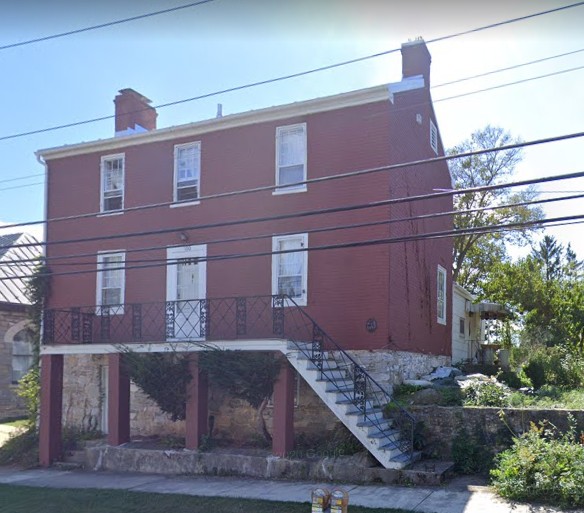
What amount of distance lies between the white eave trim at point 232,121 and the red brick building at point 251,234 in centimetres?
3

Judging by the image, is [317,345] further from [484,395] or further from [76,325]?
[76,325]

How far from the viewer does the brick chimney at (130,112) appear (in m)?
20.6

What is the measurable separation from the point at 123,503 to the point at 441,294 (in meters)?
11.8

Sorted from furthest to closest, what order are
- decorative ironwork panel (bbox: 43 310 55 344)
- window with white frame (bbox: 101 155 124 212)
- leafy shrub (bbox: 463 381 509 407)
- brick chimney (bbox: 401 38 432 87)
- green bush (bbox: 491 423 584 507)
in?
window with white frame (bbox: 101 155 124 212), brick chimney (bbox: 401 38 432 87), decorative ironwork panel (bbox: 43 310 55 344), leafy shrub (bbox: 463 381 509 407), green bush (bbox: 491 423 584 507)

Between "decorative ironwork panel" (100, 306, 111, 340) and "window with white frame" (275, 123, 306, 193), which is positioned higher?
"window with white frame" (275, 123, 306, 193)

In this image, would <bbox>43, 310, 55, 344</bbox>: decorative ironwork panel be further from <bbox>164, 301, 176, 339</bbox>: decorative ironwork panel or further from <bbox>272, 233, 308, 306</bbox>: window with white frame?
<bbox>272, 233, 308, 306</bbox>: window with white frame

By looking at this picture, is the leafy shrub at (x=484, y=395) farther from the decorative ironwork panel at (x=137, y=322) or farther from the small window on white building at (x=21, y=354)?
the small window on white building at (x=21, y=354)

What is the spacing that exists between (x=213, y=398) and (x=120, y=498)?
480 centimetres

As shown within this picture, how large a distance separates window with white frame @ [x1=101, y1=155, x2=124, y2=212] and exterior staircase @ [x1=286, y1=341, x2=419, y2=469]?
7371 mm

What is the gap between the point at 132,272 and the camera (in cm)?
1839

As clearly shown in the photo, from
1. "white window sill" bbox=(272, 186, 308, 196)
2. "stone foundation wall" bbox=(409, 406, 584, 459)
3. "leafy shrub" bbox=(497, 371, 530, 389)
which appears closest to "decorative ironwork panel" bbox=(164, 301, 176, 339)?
"white window sill" bbox=(272, 186, 308, 196)

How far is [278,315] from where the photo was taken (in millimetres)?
15852

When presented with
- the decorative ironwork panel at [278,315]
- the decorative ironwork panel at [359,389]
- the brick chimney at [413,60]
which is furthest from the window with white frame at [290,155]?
the decorative ironwork panel at [359,389]

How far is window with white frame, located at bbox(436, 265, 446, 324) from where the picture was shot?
20361mm
